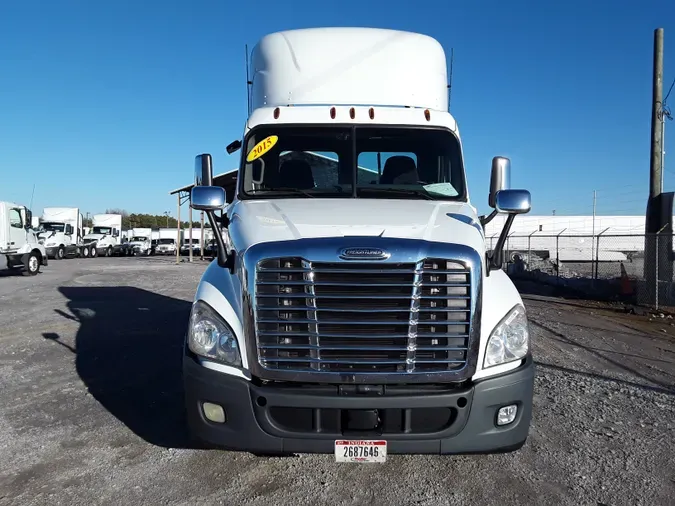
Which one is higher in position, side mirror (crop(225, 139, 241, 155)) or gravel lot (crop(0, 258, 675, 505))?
side mirror (crop(225, 139, 241, 155))

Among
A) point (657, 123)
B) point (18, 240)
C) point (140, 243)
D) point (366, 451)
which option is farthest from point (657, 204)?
point (140, 243)

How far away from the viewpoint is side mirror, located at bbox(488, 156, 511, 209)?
17.0 ft

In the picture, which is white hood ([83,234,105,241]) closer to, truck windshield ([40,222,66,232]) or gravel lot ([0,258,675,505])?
truck windshield ([40,222,66,232])

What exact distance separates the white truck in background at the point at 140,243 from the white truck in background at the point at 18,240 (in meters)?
25.8

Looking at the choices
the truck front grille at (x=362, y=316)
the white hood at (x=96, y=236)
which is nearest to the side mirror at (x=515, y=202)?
the truck front grille at (x=362, y=316)

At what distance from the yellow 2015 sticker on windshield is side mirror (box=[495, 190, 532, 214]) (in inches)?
83.7

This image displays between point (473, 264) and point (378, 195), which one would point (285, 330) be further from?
point (378, 195)

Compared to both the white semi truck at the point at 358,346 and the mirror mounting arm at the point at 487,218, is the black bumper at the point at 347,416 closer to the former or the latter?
the white semi truck at the point at 358,346

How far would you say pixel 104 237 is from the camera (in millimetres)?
42094

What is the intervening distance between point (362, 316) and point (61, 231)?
3528 cm

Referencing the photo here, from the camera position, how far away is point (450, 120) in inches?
209

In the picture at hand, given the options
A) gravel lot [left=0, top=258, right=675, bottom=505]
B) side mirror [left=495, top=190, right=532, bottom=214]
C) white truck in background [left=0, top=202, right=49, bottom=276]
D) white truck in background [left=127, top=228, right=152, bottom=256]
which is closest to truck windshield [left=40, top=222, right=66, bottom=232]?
white truck in background [left=127, top=228, right=152, bottom=256]

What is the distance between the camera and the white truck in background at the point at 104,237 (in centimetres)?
4041

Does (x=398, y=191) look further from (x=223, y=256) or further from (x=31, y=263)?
(x=31, y=263)
